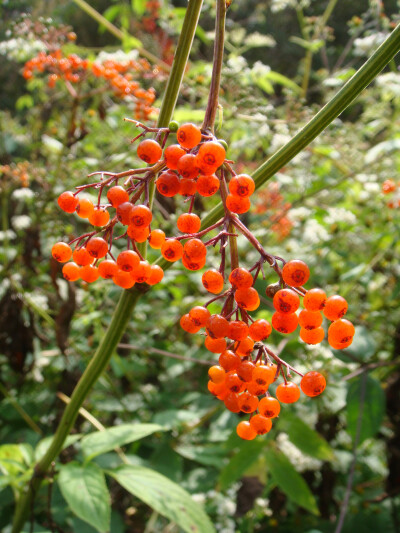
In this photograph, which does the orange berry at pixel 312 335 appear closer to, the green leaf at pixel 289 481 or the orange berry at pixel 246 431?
the orange berry at pixel 246 431

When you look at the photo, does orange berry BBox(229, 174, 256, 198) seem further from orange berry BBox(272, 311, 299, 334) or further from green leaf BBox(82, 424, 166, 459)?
green leaf BBox(82, 424, 166, 459)

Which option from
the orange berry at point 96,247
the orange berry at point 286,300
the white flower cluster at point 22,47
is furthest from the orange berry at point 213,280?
the white flower cluster at point 22,47

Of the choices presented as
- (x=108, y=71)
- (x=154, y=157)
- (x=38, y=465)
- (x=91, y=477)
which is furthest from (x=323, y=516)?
(x=108, y=71)

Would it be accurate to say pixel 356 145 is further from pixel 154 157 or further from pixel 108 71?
pixel 154 157

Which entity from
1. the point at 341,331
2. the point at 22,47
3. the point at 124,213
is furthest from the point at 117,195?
the point at 22,47

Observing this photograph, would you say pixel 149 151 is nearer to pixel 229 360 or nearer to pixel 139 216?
pixel 139 216
